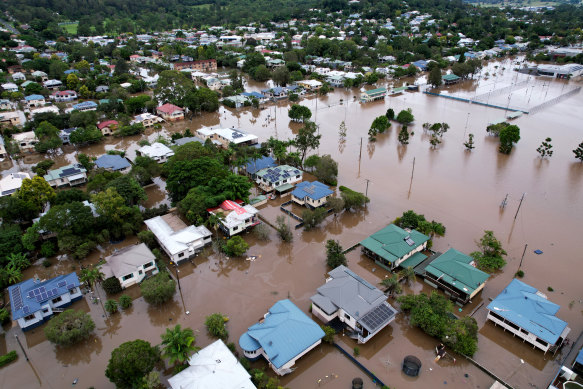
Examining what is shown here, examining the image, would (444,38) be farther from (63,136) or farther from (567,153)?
(63,136)

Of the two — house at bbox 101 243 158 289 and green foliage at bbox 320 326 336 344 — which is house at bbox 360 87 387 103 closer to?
house at bbox 101 243 158 289

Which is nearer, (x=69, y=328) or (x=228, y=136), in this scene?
(x=69, y=328)

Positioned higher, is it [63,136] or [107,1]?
[107,1]

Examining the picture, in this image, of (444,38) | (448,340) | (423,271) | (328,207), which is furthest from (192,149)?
(444,38)

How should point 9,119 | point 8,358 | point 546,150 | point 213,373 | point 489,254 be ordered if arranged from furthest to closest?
point 9,119 → point 546,150 → point 489,254 → point 8,358 → point 213,373

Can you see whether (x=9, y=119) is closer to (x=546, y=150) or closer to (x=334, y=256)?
(x=334, y=256)

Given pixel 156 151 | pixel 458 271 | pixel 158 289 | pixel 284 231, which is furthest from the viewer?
pixel 156 151

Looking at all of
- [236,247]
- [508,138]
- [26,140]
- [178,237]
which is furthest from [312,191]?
[26,140]

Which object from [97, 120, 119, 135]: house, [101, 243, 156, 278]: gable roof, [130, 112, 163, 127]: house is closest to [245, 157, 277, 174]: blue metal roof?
[101, 243, 156, 278]: gable roof
